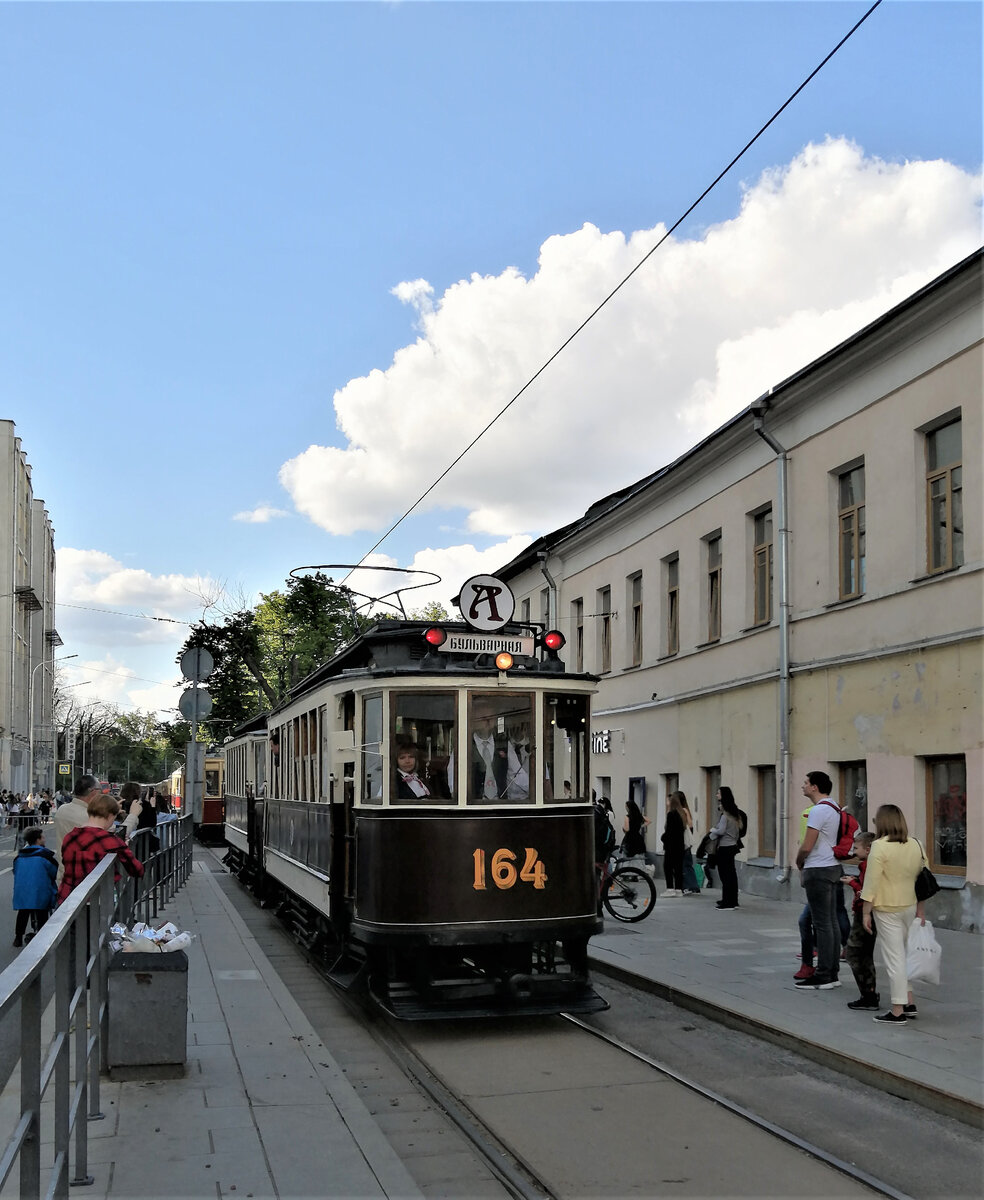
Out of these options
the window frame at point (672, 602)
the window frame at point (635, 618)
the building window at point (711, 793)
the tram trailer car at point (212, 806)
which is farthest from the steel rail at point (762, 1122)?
the tram trailer car at point (212, 806)

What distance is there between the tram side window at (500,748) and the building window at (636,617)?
58.0ft

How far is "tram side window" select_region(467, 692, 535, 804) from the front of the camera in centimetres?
957

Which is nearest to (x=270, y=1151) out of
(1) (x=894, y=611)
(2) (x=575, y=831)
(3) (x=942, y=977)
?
(2) (x=575, y=831)

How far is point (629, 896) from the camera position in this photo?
1579 cm

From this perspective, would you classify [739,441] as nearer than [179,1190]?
No

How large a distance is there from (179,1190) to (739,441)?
57.1 ft

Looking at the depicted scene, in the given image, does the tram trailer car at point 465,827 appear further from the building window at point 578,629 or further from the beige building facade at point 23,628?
the beige building facade at point 23,628

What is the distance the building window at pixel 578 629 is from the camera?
31.1 m

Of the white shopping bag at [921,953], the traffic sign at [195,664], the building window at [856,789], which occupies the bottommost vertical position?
the white shopping bag at [921,953]

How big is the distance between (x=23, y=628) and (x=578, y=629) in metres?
55.7

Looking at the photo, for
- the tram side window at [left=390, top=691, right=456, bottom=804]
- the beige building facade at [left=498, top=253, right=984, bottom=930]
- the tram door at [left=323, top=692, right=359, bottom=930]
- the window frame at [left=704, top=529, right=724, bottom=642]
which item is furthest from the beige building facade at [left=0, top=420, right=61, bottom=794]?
the tram side window at [left=390, top=691, right=456, bottom=804]

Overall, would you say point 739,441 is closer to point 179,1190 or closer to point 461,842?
point 461,842

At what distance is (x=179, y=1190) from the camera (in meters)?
5.34

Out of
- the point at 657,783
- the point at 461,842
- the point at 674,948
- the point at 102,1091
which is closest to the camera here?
the point at 102,1091
